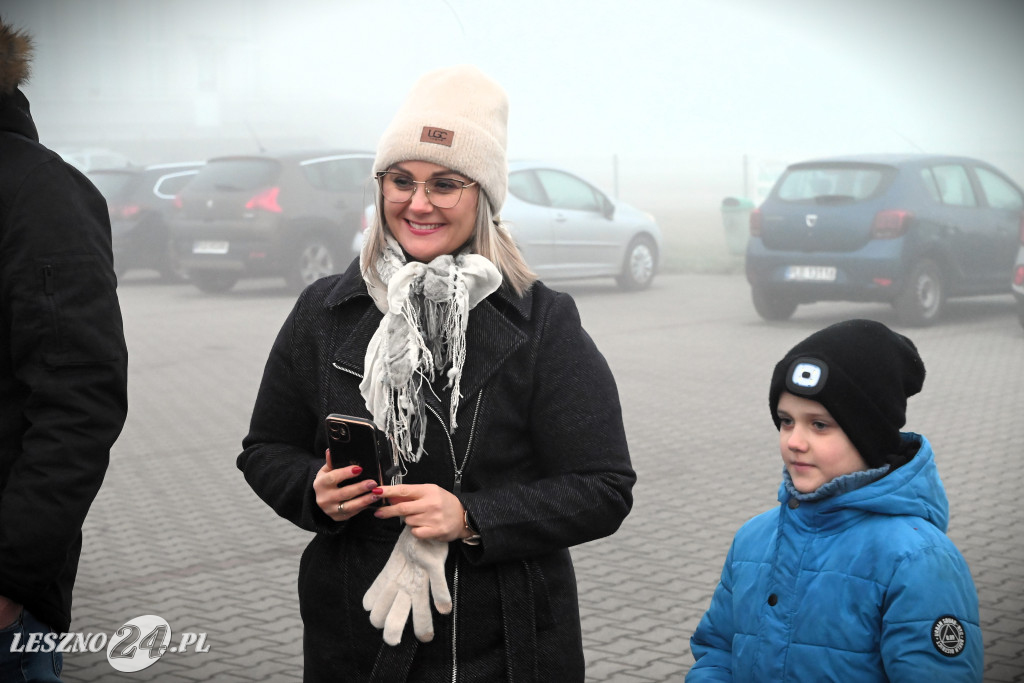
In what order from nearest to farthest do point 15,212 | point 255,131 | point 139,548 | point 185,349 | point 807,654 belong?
1. point 15,212
2. point 807,654
3. point 139,548
4. point 185,349
5. point 255,131

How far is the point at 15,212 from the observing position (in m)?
2.09

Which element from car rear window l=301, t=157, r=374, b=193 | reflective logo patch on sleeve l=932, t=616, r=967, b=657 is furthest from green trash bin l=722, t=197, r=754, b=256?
reflective logo patch on sleeve l=932, t=616, r=967, b=657

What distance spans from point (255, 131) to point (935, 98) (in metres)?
8.51

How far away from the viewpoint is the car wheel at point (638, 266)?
1700 centimetres

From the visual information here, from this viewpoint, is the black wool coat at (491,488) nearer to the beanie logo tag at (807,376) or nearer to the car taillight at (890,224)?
the beanie logo tag at (807,376)

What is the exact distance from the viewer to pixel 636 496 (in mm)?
6895

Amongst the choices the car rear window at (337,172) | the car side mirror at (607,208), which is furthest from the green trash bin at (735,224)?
the car rear window at (337,172)

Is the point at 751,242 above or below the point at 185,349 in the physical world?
above

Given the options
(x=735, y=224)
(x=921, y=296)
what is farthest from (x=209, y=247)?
(x=921, y=296)

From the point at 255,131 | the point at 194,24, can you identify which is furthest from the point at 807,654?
the point at 255,131

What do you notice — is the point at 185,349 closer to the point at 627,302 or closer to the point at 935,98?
the point at 627,302

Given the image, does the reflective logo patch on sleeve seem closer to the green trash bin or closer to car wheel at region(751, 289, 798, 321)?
car wheel at region(751, 289, 798, 321)

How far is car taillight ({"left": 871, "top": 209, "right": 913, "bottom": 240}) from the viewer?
1267 centimetres

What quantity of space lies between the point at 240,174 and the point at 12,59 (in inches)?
560
